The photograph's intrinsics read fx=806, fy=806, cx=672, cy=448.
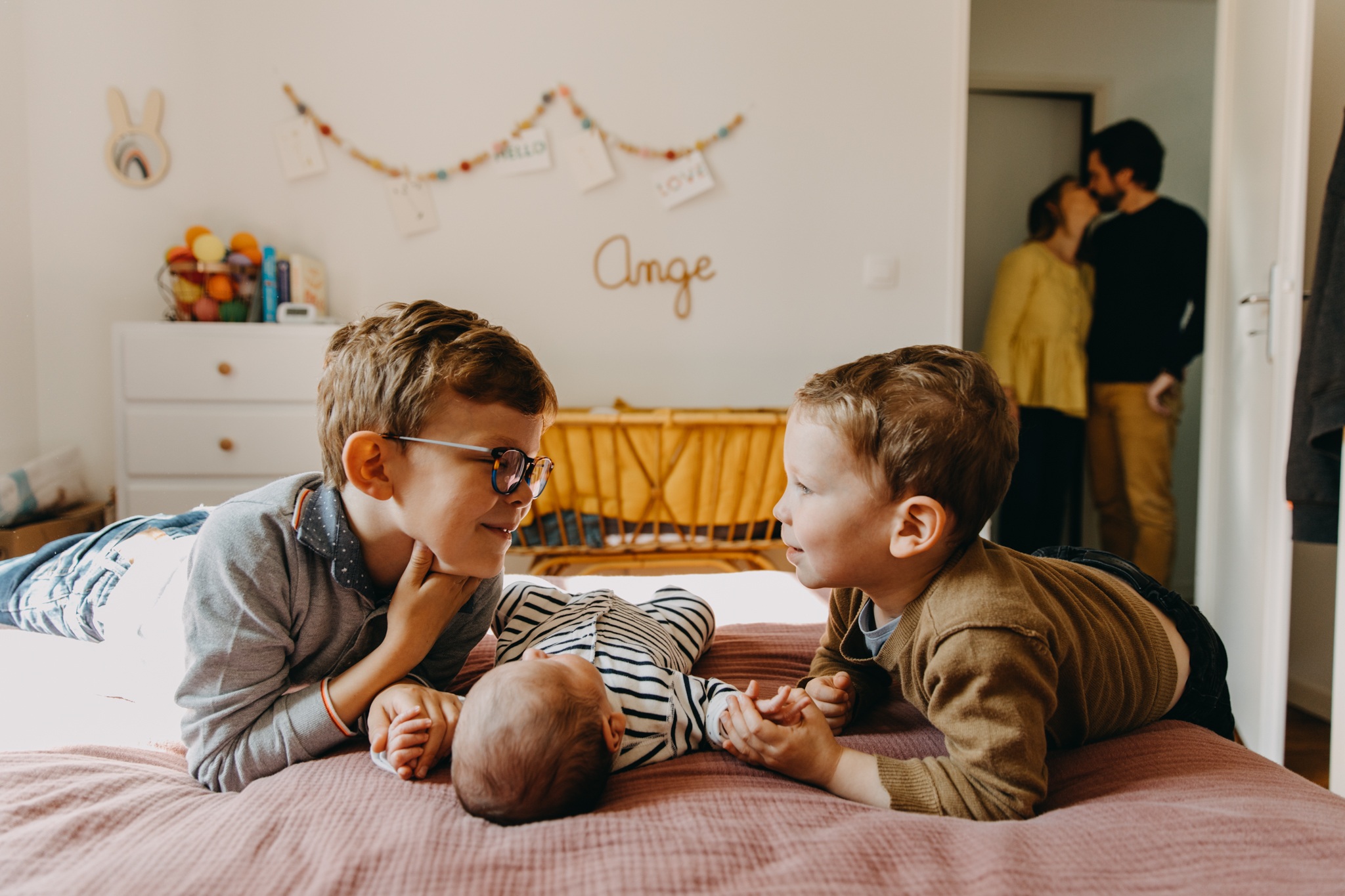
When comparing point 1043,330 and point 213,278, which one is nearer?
point 213,278

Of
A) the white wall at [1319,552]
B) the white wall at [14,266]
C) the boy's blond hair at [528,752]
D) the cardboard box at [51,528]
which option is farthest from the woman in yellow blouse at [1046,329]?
the white wall at [14,266]

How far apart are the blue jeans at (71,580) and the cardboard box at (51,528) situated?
855 mm

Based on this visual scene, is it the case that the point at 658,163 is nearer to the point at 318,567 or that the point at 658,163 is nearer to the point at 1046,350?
the point at 1046,350

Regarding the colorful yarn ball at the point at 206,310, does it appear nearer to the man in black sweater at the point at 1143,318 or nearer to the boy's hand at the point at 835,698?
the boy's hand at the point at 835,698

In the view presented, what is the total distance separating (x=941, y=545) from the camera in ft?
2.77

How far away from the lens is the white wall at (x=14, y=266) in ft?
8.56

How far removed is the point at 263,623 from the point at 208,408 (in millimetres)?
1938

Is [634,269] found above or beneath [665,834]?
above

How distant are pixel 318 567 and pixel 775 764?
1.75 feet

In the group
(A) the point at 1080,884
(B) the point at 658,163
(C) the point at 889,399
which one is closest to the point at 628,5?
(B) the point at 658,163

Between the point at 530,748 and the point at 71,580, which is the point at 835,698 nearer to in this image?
the point at 530,748

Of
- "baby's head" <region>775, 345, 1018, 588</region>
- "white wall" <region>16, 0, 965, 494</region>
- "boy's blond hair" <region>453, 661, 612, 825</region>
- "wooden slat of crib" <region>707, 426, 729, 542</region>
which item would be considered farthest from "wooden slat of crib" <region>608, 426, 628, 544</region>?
"boy's blond hair" <region>453, 661, 612, 825</region>

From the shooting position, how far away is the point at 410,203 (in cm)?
286

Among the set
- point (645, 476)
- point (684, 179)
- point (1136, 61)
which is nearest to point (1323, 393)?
point (645, 476)
